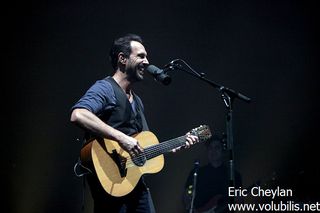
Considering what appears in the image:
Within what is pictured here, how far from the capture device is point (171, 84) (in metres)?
5.71

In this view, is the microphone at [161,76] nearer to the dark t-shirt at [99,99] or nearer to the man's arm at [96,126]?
the dark t-shirt at [99,99]

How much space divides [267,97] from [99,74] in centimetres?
207

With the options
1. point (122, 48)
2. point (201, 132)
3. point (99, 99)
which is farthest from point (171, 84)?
point (99, 99)

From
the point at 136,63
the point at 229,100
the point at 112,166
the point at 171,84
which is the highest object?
the point at 171,84

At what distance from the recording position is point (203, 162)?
5.96 metres

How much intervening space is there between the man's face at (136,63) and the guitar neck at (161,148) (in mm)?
462

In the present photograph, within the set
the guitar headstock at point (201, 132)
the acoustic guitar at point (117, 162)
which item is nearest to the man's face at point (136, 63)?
the acoustic guitar at point (117, 162)

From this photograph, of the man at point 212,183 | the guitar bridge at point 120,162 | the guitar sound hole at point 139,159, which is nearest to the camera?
the guitar bridge at point 120,162

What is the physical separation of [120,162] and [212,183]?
9.84 ft

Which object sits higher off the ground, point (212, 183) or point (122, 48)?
point (122, 48)

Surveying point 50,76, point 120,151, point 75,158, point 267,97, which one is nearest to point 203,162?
point 267,97

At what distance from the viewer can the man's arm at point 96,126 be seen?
275 centimetres

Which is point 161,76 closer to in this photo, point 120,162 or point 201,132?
point 120,162

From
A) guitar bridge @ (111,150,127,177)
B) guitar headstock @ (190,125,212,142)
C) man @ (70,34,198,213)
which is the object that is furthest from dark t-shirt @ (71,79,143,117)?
guitar headstock @ (190,125,212,142)
